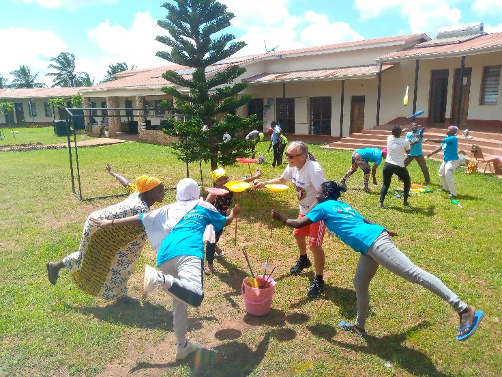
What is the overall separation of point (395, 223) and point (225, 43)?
258 inches

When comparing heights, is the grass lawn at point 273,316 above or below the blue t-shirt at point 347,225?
below

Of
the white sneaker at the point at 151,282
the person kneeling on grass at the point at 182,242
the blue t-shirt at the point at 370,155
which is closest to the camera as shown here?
the white sneaker at the point at 151,282

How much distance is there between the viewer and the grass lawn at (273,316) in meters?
3.42

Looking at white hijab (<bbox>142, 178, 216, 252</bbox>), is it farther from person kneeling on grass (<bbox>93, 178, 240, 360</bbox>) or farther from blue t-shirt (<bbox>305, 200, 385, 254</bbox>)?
blue t-shirt (<bbox>305, 200, 385, 254</bbox>)

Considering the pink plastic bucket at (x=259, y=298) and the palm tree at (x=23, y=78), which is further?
the palm tree at (x=23, y=78)

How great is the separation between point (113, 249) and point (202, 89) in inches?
257

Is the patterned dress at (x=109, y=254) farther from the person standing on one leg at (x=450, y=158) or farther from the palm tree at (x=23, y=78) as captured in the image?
the palm tree at (x=23, y=78)

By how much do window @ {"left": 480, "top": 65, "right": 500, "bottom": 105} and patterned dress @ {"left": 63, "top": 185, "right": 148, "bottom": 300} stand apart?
15.8m

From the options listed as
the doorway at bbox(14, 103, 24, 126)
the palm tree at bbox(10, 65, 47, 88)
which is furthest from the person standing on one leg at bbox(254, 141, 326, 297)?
the palm tree at bbox(10, 65, 47, 88)

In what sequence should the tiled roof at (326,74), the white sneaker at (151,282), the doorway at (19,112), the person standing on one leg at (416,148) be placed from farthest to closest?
the doorway at (19,112), the tiled roof at (326,74), the person standing on one leg at (416,148), the white sneaker at (151,282)

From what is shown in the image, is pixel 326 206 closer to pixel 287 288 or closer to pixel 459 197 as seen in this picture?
pixel 287 288

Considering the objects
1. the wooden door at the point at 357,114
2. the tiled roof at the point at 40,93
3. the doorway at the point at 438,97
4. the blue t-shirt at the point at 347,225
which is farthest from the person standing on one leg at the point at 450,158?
the tiled roof at the point at 40,93

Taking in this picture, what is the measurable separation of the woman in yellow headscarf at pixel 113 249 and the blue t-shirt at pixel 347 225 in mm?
1701

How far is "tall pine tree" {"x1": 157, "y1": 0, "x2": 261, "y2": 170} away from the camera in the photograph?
30.5 feet
